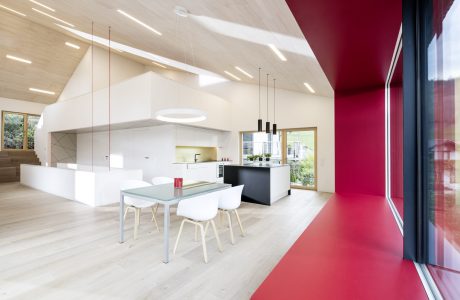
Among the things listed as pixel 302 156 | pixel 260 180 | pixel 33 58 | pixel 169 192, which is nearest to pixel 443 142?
pixel 169 192

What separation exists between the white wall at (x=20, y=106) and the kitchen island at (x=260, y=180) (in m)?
9.77

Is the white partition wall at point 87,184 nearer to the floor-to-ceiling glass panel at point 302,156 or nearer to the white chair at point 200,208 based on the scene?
the white chair at point 200,208

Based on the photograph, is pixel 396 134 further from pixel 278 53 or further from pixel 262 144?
pixel 262 144

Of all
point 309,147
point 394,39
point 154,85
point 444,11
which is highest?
point 154,85

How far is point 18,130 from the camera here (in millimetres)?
10008

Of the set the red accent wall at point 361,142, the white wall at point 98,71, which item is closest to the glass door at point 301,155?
the red accent wall at point 361,142

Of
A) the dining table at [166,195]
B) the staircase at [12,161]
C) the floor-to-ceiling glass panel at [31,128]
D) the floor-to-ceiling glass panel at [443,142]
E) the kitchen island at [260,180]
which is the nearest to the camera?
the floor-to-ceiling glass panel at [443,142]

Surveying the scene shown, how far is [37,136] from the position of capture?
403 inches

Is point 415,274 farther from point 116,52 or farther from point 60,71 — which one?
point 60,71

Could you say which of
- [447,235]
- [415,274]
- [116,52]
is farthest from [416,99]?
[116,52]

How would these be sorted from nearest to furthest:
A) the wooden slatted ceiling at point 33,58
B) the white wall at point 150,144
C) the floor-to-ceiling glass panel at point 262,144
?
the white wall at point 150,144
the wooden slatted ceiling at point 33,58
the floor-to-ceiling glass panel at point 262,144

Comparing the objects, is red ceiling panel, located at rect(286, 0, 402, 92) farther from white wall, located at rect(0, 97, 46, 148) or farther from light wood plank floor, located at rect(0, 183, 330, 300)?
white wall, located at rect(0, 97, 46, 148)

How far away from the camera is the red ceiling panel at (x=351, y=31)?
1.53 m

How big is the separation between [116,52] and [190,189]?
26.6 ft
